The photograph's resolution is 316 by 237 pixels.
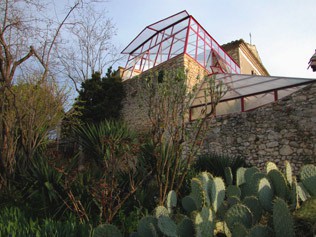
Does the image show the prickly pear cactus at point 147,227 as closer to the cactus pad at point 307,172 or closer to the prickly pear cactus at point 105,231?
the prickly pear cactus at point 105,231

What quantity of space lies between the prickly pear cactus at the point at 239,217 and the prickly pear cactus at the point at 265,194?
25 centimetres

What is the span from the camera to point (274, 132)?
23.1 feet

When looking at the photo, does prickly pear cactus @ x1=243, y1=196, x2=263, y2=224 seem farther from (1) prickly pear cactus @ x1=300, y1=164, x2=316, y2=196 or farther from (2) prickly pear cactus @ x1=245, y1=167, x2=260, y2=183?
(2) prickly pear cactus @ x1=245, y1=167, x2=260, y2=183

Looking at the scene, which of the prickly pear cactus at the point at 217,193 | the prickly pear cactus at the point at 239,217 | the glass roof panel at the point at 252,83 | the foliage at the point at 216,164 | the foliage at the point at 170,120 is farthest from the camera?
the glass roof panel at the point at 252,83

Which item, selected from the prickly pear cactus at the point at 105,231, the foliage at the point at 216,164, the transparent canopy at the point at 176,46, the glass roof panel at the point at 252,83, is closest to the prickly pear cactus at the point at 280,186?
the prickly pear cactus at the point at 105,231

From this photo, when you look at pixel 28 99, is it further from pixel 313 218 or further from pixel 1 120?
pixel 313 218

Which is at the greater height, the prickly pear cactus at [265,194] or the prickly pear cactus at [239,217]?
the prickly pear cactus at [265,194]

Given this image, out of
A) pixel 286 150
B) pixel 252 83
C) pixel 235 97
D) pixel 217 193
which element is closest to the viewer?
pixel 217 193

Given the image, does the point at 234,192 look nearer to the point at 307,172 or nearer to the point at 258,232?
the point at 307,172

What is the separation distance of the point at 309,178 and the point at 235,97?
6182 mm

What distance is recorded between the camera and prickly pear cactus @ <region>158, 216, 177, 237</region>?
2262 mm

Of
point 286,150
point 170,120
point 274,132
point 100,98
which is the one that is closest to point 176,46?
point 100,98

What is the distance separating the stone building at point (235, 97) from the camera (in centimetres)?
666

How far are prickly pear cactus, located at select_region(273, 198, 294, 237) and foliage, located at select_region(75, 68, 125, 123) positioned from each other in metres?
10.2
